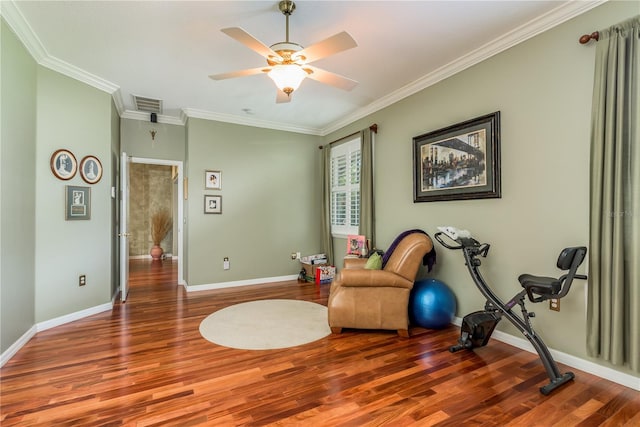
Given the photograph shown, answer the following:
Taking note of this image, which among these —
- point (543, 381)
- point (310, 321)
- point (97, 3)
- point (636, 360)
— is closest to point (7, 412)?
point (310, 321)

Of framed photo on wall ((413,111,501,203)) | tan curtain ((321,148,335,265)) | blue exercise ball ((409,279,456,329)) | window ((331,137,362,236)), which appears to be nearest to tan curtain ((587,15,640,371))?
framed photo on wall ((413,111,501,203))

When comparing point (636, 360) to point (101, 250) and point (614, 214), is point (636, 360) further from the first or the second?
point (101, 250)

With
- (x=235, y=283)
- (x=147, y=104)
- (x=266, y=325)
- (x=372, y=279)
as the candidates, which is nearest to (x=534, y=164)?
(x=372, y=279)

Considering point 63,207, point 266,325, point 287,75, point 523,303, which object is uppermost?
point 287,75

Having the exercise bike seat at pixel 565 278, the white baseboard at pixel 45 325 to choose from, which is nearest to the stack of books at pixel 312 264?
the white baseboard at pixel 45 325

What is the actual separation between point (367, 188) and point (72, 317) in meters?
3.91

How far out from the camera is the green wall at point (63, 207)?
318cm

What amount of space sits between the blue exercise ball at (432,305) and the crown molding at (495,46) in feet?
7.44

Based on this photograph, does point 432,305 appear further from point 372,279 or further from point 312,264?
point 312,264

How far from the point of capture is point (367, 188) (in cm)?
455

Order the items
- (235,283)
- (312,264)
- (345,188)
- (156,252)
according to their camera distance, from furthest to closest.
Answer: (156,252), (312,264), (345,188), (235,283)

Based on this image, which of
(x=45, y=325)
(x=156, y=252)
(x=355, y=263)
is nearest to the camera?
(x=45, y=325)

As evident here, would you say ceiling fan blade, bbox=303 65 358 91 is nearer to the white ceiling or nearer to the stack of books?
the white ceiling

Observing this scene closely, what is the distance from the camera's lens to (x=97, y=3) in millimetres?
2348
